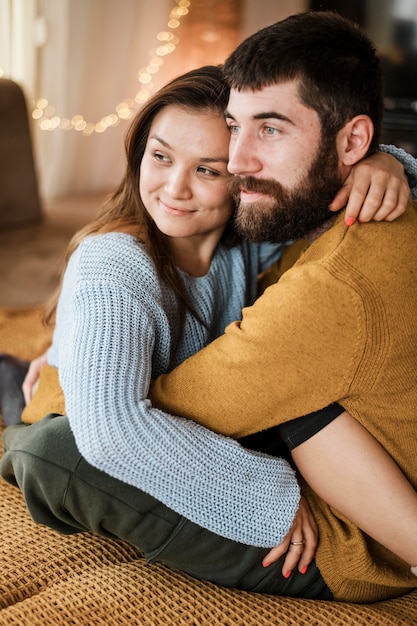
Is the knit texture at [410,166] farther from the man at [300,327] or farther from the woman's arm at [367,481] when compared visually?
the woman's arm at [367,481]

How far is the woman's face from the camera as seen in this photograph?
4.25 ft

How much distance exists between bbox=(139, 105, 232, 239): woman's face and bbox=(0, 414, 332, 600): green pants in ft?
1.34

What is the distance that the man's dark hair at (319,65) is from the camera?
1.17 m

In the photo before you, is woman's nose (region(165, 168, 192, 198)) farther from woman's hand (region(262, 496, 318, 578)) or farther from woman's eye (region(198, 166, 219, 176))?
woman's hand (region(262, 496, 318, 578))

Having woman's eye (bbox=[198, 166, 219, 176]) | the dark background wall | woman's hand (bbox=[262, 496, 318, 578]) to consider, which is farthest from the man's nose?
the dark background wall

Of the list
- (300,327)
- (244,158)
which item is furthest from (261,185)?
(300,327)

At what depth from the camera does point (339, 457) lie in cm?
112

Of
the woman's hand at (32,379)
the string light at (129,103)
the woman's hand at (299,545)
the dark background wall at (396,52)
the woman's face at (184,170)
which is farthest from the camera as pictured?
the string light at (129,103)

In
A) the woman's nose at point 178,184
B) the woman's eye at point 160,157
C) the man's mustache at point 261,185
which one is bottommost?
the woman's nose at point 178,184

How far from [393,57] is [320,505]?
9.00ft

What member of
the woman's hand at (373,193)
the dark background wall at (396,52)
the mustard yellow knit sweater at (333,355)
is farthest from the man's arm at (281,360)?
the dark background wall at (396,52)

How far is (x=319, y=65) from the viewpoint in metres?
1.17

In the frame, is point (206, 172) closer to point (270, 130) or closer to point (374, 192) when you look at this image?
point (270, 130)

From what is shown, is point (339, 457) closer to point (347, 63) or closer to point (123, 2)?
point (347, 63)
